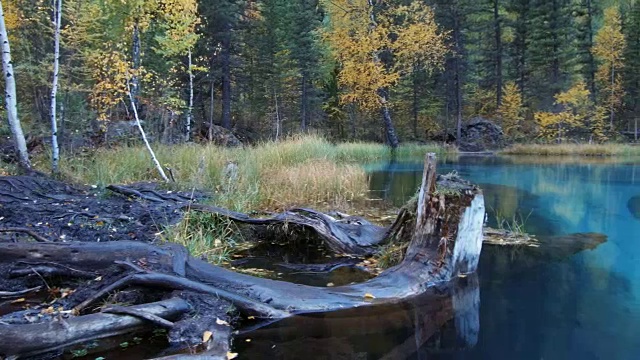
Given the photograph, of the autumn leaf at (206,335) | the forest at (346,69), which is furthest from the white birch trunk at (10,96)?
the autumn leaf at (206,335)

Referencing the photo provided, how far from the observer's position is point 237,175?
8.37 meters

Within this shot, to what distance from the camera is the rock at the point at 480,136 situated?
24.6 m

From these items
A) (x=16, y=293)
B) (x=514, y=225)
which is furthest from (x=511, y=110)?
(x=16, y=293)

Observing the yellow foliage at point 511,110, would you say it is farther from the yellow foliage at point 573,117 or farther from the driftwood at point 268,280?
the driftwood at point 268,280

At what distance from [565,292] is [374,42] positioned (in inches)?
645

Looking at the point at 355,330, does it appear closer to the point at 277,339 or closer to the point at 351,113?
the point at 277,339

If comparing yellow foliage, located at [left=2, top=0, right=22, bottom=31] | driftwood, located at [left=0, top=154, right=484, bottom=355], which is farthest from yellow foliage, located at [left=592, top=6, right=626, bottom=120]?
yellow foliage, located at [left=2, top=0, right=22, bottom=31]

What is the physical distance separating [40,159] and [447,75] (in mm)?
22244

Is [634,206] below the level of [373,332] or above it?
above

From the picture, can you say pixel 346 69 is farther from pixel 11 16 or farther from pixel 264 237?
pixel 264 237

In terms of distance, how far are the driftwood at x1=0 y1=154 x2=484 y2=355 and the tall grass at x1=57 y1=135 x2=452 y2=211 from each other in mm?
3023

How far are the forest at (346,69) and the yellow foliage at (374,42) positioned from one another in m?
0.06

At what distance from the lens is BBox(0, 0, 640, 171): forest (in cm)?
1334

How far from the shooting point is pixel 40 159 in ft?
31.7
